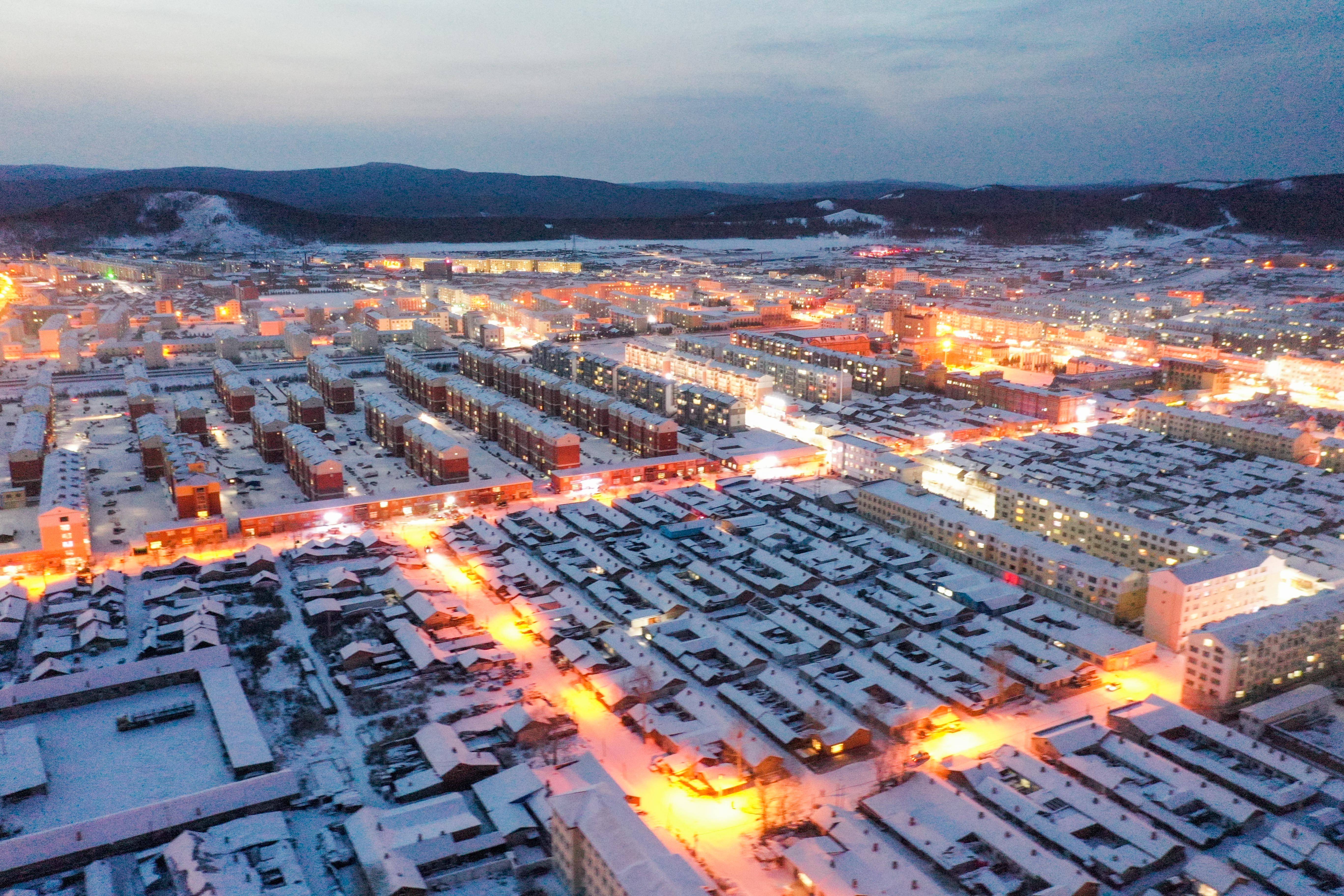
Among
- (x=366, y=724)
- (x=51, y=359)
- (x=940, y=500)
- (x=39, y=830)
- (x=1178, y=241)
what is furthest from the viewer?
(x=1178, y=241)

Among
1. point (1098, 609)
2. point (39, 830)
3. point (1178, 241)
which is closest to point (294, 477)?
point (39, 830)

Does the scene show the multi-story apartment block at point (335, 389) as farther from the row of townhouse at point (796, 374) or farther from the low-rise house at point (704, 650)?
the low-rise house at point (704, 650)

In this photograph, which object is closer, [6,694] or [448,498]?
[6,694]

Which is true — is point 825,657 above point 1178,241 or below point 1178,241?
below

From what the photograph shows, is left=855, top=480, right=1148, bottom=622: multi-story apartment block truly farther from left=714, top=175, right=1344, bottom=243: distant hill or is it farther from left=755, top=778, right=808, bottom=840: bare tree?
left=714, top=175, right=1344, bottom=243: distant hill

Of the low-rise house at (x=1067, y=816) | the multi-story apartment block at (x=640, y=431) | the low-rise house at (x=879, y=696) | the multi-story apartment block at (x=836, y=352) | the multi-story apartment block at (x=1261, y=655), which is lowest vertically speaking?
the low-rise house at (x=1067, y=816)

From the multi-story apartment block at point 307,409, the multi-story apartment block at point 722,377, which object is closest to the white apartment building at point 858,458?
the multi-story apartment block at point 722,377

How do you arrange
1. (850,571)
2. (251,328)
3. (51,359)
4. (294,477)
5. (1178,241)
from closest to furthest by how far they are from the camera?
(850,571)
(294,477)
(51,359)
(251,328)
(1178,241)

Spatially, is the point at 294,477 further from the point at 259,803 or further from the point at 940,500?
the point at 940,500
